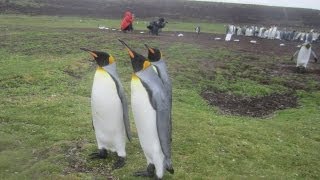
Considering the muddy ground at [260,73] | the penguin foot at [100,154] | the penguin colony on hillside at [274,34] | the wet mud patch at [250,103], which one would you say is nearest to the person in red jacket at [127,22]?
the muddy ground at [260,73]

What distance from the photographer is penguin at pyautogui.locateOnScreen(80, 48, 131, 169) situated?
8367 mm

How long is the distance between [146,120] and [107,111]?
96 centimetres

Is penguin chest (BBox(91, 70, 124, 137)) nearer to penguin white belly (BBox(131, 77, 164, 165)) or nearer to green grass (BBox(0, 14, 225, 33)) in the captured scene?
penguin white belly (BBox(131, 77, 164, 165))

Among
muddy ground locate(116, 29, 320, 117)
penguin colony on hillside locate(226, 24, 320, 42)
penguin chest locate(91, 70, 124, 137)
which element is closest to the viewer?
penguin chest locate(91, 70, 124, 137)

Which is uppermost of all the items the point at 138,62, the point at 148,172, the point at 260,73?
the point at 138,62

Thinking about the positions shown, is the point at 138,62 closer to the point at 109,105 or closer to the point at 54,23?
the point at 109,105

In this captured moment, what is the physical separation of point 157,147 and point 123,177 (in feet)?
3.48

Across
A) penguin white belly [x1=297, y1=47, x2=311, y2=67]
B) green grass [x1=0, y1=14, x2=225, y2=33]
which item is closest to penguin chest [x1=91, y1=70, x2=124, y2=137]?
penguin white belly [x1=297, y1=47, x2=311, y2=67]

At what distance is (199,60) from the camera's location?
79.9 feet

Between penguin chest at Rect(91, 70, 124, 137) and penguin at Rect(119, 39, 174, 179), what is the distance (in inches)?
25.0

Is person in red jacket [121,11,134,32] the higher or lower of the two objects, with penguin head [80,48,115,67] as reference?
lower

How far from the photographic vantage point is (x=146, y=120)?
7812mm

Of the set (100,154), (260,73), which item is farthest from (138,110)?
(260,73)

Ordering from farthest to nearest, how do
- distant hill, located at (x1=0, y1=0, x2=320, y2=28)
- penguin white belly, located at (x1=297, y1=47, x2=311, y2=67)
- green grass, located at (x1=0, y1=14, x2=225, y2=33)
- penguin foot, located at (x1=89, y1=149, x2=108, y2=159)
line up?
distant hill, located at (x1=0, y1=0, x2=320, y2=28), green grass, located at (x1=0, y1=14, x2=225, y2=33), penguin white belly, located at (x1=297, y1=47, x2=311, y2=67), penguin foot, located at (x1=89, y1=149, x2=108, y2=159)
